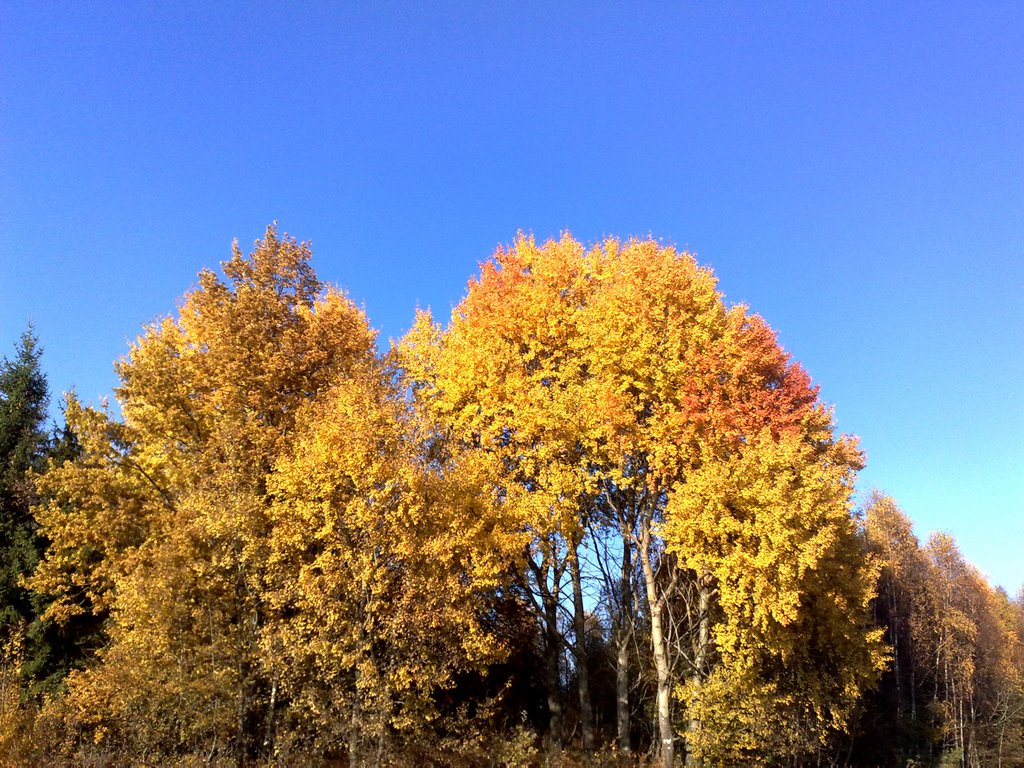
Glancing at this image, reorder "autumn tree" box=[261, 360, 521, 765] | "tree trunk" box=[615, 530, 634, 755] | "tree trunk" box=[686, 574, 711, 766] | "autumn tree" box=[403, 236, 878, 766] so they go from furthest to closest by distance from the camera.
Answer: "tree trunk" box=[615, 530, 634, 755] → "tree trunk" box=[686, 574, 711, 766] → "autumn tree" box=[403, 236, 878, 766] → "autumn tree" box=[261, 360, 521, 765]

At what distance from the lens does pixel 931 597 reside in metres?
33.8

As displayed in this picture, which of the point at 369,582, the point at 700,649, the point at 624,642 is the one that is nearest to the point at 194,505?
the point at 369,582

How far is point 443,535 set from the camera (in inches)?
563

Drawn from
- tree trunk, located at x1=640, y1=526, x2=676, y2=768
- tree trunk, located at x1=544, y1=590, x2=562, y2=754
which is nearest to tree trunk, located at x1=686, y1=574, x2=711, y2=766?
tree trunk, located at x1=640, y1=526, x2=676, y2=768

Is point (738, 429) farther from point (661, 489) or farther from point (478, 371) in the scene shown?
point (478, 371)

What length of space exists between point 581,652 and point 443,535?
833cm

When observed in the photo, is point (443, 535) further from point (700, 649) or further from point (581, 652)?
point (700, 649)

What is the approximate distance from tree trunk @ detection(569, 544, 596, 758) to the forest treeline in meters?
0.08

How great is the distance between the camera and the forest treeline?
46.4ft

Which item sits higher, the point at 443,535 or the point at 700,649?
the point at 443,535

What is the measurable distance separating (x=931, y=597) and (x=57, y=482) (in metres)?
41.1

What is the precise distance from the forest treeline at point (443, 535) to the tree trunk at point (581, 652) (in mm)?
83

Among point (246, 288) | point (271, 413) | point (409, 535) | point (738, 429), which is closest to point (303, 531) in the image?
point (409, 535)

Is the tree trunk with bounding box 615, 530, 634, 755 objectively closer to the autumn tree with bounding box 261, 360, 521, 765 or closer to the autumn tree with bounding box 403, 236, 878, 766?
the autumn tree with bounding box 403, 236, 878, 766
